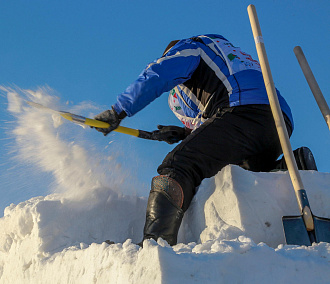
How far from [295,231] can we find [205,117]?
44.5 inches

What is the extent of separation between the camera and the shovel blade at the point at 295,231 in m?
1.88

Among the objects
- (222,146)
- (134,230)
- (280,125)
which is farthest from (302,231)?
(134,230)

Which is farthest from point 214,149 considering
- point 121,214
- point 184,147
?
point 121,214

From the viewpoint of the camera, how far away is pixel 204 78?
270 cm

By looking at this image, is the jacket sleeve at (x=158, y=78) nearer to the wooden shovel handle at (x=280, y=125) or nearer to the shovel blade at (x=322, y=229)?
the wooden shovel handle at (x=280, y=125)

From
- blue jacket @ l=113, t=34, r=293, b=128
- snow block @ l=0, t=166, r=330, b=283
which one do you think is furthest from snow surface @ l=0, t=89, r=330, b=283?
blue jacket @ l=113, t=34, r=293, b=128

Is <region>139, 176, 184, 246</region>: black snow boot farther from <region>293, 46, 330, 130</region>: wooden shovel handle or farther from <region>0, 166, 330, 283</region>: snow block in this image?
<region>293, 46, 330, 130</region>: wooden shovel handle

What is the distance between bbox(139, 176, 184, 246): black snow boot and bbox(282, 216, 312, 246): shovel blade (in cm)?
61

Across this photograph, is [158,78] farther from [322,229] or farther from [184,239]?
[322,229]

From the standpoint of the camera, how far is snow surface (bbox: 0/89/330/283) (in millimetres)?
1369

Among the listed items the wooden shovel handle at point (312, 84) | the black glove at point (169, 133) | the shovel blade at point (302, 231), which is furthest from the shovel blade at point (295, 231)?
the black glove at point (169, 133)

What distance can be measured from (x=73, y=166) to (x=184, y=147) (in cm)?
128

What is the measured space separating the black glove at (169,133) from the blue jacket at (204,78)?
0.77 meters

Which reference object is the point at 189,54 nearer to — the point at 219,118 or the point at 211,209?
the point at 219,118
